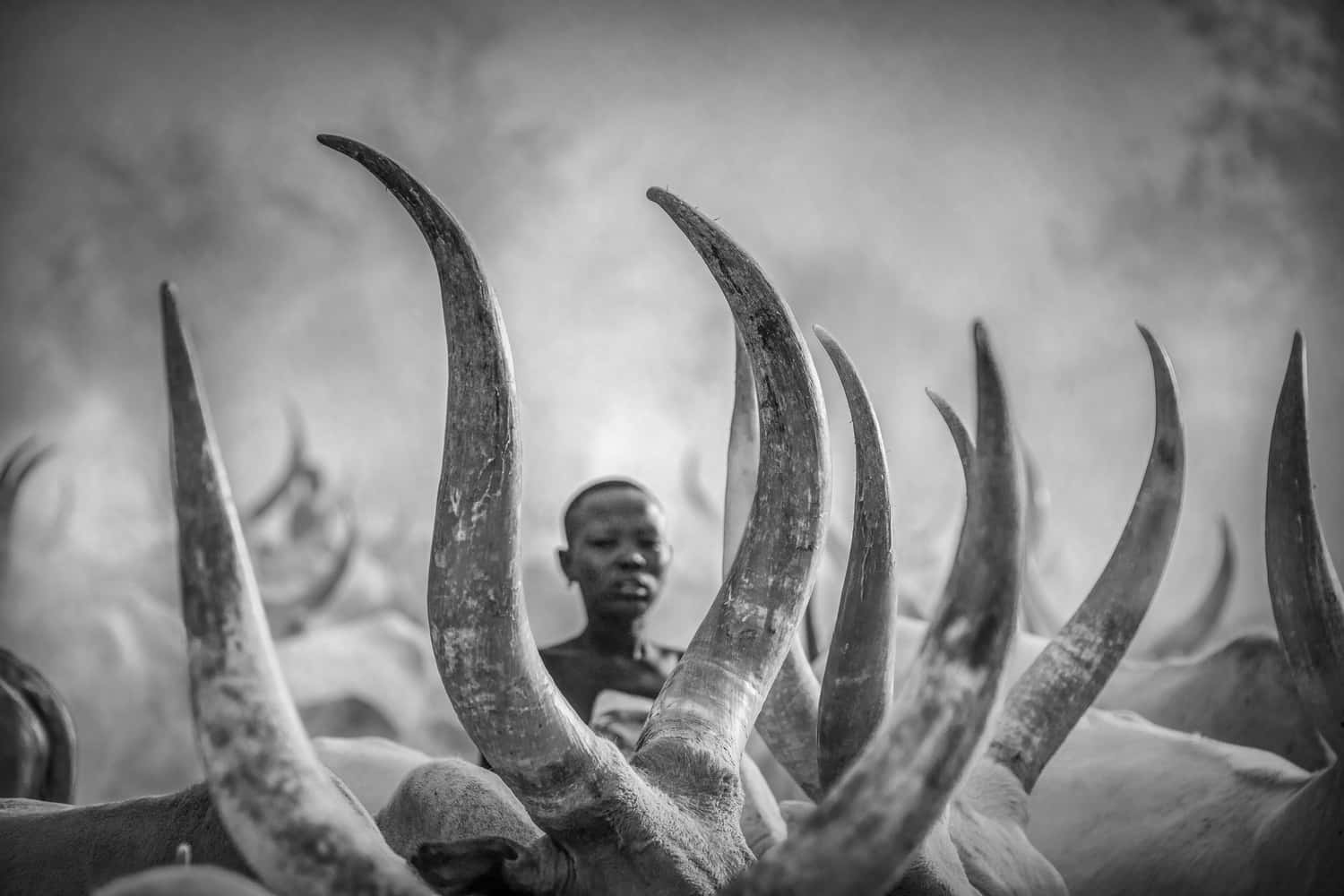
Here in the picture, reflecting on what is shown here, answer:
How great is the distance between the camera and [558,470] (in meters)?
13.9

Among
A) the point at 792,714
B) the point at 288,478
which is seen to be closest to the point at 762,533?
the point at 792,714

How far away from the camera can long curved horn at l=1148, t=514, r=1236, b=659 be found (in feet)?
25.3

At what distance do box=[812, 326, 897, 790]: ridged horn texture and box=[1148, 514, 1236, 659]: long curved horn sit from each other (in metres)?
5.68

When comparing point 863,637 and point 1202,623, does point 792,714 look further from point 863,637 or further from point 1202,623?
point 1202,623

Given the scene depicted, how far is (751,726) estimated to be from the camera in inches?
98.6

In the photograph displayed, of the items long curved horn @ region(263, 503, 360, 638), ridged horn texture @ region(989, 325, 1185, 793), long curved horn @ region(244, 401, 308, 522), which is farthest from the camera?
long curved horn @ region(244, 401, 308, 522)

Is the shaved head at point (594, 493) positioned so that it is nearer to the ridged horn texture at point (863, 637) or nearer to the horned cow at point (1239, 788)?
the ridged horn texture at point (863, 637)

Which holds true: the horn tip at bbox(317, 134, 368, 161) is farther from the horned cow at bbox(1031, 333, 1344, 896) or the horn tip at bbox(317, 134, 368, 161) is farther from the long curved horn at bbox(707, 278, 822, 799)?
the horned cow at bbox(1031, 333, 1344, 896)

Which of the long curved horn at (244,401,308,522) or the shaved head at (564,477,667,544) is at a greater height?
the long curved horn at (244,401,308,522)

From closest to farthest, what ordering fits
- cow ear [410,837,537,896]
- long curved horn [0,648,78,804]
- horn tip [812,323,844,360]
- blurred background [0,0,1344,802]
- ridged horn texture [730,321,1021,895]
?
ridged horn texture [730,321,1021,895] < cow ear [410,837,537,896] < horn tip [812,323,844,360] < long curved horn [0,648,78,804] < blurred background [0,0,1344,802]

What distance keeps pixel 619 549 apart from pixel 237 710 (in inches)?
74.1

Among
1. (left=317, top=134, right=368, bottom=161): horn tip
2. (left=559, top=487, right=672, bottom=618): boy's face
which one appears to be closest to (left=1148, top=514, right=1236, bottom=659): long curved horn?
(left=559, top=487, right=672, bottom=618): boy's face

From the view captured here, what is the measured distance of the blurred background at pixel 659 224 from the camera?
535 inches

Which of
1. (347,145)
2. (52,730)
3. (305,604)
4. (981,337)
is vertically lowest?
(52,730)
